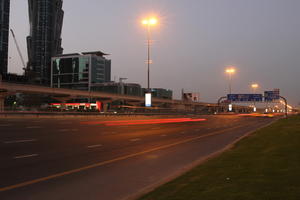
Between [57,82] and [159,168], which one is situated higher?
[57,82]

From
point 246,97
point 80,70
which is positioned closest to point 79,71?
point 80,70

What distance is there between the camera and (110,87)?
6934 inches

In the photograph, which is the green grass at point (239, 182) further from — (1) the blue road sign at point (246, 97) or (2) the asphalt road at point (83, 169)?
(1) the blue road sign at point (246, 97)

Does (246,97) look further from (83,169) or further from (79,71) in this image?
(79,71)

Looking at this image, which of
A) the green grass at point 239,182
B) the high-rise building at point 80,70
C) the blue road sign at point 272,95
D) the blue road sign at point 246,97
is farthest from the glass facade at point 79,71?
the green grass at point 239,182

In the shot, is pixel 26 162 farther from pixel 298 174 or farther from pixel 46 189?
pixel 298 174

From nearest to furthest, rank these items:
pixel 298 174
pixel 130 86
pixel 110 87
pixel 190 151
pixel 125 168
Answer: pixel 298 174
pixel 125 168
pixel 190 151
pixel 110 87
pixel 130 86

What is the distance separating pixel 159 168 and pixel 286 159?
3.74 metres

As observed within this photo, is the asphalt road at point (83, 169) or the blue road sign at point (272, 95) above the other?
the blue road sign at point (272, 95)

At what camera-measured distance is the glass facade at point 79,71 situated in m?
181

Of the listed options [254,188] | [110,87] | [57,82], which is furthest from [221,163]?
[57,82]

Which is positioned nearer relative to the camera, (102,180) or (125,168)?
(102,180)

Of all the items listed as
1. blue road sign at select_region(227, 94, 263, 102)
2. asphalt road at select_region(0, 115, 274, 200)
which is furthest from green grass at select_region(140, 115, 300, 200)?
blue road sign at select_region(227, 94, 263, 102)

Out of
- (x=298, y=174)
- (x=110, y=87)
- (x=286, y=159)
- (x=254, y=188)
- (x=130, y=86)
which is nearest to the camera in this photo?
(x=254, y=188)
